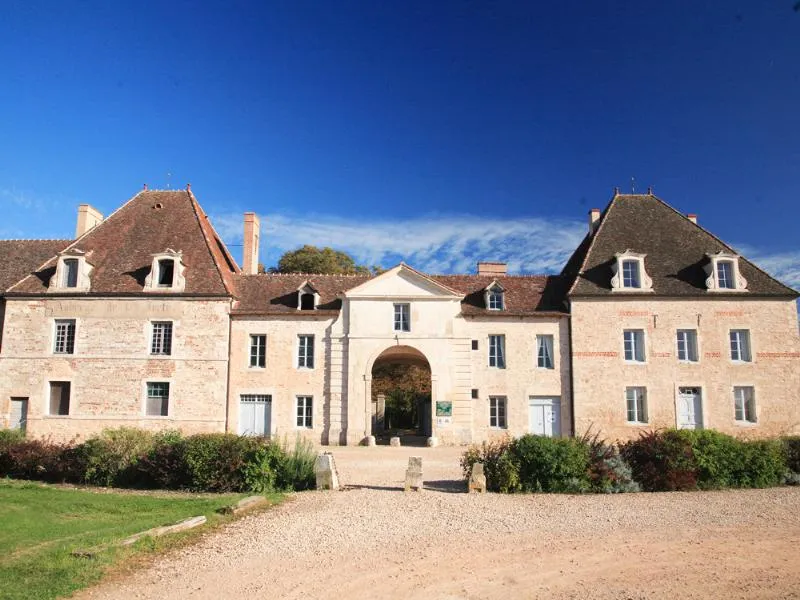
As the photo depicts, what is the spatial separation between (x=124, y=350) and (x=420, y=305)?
1144cm

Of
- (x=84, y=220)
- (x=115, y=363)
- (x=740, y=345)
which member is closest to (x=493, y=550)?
(x=115, y=363)

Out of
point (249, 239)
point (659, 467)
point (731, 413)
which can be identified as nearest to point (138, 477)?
point (659, 467)

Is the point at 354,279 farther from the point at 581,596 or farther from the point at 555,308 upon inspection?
the point at 581,596

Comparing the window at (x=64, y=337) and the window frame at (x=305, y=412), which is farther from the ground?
the window at (x=64, y=337)

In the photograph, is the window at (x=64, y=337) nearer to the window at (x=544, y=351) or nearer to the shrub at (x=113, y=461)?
the shrub at (x=113, y=461)

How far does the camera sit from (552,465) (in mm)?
12578

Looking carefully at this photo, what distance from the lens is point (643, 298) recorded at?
81.0 feet

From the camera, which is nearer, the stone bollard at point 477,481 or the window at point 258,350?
the stone bollard at point 477,481

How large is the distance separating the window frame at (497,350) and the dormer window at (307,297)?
7150 millimetres

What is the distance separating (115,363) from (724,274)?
78.8 ft

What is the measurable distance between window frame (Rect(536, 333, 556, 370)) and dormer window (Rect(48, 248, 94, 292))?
17.7 metres

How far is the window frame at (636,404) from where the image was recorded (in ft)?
79.6

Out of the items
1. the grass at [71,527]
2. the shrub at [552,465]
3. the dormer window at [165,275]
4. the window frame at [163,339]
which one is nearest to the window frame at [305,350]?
the window frame at [163,339]

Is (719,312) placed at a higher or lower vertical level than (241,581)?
higher
